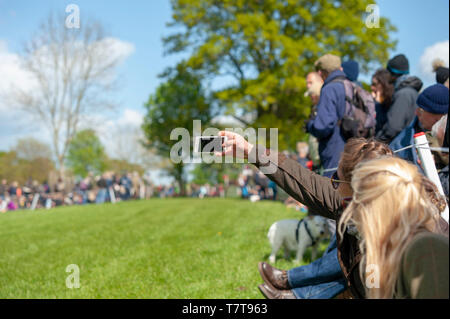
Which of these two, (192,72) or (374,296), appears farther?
(192,72)

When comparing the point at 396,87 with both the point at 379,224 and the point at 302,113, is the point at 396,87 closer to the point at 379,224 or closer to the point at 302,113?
the point at 379,224

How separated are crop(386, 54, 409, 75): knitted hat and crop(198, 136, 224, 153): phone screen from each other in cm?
334

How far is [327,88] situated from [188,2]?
999 inches

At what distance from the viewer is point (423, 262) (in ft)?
4.64

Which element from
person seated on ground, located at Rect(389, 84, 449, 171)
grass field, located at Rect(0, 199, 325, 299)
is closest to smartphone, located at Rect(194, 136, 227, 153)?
person seated on ground, located at Rect(389, 84, 449, 171)

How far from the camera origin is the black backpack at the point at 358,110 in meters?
4.23

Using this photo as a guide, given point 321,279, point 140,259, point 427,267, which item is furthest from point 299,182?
point 140,259

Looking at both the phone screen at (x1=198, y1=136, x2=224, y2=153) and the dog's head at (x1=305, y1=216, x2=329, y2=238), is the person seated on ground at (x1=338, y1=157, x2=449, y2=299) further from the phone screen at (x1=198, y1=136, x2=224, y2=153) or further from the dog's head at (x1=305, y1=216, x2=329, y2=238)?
the dog's head at (x1=305, y1=216, x2=329, y2=238)

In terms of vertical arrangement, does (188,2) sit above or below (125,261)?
above

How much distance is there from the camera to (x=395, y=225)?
1551 mm
